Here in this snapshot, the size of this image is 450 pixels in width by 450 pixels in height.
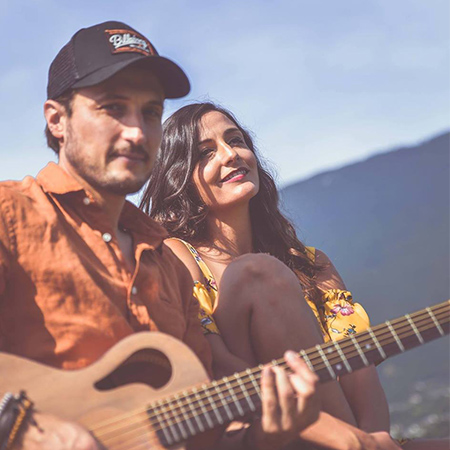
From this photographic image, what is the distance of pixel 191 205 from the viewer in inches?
110

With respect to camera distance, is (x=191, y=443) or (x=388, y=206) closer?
(x=191, y=443)

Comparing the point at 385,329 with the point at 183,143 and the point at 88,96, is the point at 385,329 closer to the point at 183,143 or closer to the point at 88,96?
the point at 88,96

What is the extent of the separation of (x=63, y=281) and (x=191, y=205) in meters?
1.34

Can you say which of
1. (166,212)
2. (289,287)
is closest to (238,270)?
(289,287)

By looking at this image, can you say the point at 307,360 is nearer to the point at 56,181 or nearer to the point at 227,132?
the point at 56,181

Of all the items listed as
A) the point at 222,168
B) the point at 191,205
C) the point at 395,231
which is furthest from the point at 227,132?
the point at 395,231

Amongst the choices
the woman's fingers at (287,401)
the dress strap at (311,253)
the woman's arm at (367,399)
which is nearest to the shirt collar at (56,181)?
the woman's fingers at (287,401)

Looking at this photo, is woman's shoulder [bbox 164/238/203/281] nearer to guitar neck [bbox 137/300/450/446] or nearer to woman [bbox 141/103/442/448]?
woman [bbox 141/103/442/448]

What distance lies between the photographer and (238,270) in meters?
1.99

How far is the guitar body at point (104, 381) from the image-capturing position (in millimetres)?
1363

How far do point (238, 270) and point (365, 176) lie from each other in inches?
229

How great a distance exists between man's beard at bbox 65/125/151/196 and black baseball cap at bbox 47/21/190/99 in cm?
16

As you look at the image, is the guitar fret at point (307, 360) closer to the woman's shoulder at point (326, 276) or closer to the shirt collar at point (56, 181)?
the shirt collar at point (56, 181)

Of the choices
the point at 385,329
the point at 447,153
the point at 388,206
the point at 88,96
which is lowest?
the point at 388,206
